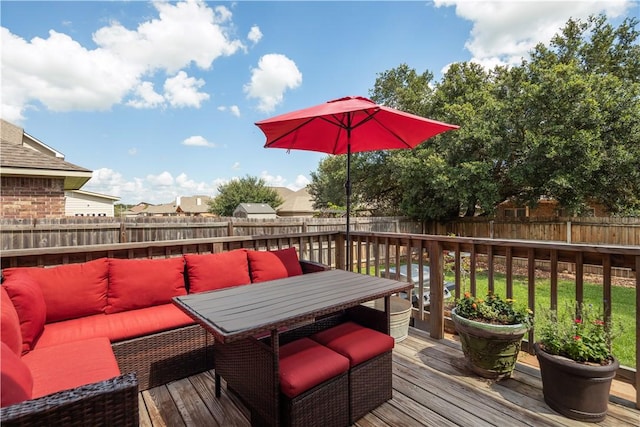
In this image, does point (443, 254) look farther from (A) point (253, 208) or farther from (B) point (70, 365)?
(A) point (253, 208)

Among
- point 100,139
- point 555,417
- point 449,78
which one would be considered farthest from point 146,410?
point 100,139

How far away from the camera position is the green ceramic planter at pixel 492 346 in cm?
229

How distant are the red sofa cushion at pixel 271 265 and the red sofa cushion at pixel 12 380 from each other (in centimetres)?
196

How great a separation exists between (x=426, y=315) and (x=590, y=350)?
1565 mm

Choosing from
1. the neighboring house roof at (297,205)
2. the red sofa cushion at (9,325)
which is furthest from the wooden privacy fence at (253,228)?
the neighboring house roof at (297,205)

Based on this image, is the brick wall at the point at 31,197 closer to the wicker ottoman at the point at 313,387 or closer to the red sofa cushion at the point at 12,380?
the red sofa cushion at the point at 12,380

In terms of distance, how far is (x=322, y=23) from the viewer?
552 cm

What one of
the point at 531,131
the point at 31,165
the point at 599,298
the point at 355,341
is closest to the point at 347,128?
the point at 355,341

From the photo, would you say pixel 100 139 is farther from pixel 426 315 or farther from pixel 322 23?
pixel 426 315

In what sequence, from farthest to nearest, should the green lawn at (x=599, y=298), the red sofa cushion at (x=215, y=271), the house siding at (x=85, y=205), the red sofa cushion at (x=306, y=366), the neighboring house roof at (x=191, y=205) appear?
the neighboring house roof at (x=191, y=205), the house siding at (x=85, y=205), the green lawn at (x=599, y=298), the red sofa cushion at (x=215, y=271), the red sofa cushion at (x=306, y=366)

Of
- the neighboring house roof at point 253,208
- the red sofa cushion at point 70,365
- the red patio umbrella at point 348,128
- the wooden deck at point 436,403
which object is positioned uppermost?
the red patio umbrella at point 348,128

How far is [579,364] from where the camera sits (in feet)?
6.32

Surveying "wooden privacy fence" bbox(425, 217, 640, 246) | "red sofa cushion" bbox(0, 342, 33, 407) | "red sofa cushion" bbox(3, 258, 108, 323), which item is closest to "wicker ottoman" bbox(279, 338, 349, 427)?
"red sofa cushion" bbox(0, 342, 33, 407)

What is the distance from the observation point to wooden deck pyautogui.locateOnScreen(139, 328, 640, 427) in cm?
195
